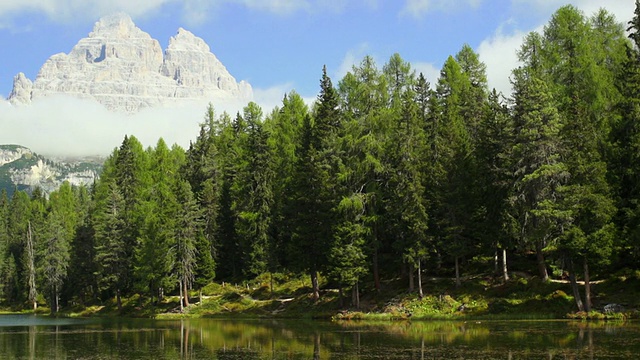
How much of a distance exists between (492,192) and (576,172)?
9179 millimetres

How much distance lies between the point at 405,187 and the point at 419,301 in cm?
1017

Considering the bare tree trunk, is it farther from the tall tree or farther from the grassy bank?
the tall tree

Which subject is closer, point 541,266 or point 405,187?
point 541,266

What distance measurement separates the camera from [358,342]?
3691cm

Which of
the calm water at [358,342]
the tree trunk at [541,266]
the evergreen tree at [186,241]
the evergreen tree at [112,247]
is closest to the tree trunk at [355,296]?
the calm water at [358,342]

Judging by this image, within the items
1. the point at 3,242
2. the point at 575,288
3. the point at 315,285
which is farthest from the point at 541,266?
the point at 3,242

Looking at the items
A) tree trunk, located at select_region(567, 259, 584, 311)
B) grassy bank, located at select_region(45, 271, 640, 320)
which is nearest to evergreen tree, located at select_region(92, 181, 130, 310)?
grassy bank, located at select_region(45, 271, 640, 320)

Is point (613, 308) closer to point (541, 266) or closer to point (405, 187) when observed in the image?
point (541, 266)

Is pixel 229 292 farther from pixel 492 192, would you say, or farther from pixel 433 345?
pixel 433 345

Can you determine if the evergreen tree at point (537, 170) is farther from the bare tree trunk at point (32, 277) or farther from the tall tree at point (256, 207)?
the bare tree trunk at point (32, 277)

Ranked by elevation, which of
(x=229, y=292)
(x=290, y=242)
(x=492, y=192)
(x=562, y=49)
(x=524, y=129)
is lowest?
(x=229, y=292)

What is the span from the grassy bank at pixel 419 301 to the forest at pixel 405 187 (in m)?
1.44

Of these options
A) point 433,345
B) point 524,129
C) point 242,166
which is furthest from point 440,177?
point 242,166

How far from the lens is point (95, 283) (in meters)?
95.9
